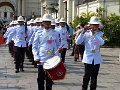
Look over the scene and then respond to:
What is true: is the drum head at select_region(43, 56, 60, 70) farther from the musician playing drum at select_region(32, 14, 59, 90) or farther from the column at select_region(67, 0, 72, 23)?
the column at select_region(67, 0, 72, 23)

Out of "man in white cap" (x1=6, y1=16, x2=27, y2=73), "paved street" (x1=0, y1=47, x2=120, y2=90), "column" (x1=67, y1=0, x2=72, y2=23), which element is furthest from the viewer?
"column" (x1=67, y1=0, x2=72, y2=23)

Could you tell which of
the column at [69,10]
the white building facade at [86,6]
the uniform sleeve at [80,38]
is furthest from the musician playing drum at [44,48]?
the column at [69,10]

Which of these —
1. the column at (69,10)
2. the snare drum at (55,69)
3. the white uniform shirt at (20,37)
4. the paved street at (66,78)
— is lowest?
the paved street at (66,78)

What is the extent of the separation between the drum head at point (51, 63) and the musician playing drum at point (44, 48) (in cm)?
25

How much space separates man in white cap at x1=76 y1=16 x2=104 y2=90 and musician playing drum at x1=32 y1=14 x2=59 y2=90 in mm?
763

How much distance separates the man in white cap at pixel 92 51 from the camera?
11000 mm

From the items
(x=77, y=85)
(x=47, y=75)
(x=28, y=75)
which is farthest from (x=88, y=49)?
(x=28, y=75)

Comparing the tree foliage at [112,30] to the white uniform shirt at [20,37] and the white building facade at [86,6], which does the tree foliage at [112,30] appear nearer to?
the white building facade at [86,6]

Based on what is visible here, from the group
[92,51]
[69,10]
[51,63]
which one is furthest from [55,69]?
[69,10]

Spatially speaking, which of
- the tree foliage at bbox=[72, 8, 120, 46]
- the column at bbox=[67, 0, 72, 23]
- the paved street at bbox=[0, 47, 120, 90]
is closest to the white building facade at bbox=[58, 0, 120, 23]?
the column at bbox=[67, 0, 72, 23]

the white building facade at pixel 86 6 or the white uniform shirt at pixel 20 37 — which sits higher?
the white building facade at pixel 86 6

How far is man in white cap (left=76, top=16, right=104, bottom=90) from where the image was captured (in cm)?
1100

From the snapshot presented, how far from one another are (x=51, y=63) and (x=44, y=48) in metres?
0.60

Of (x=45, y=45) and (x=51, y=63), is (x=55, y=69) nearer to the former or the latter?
(x=51, y=63)
